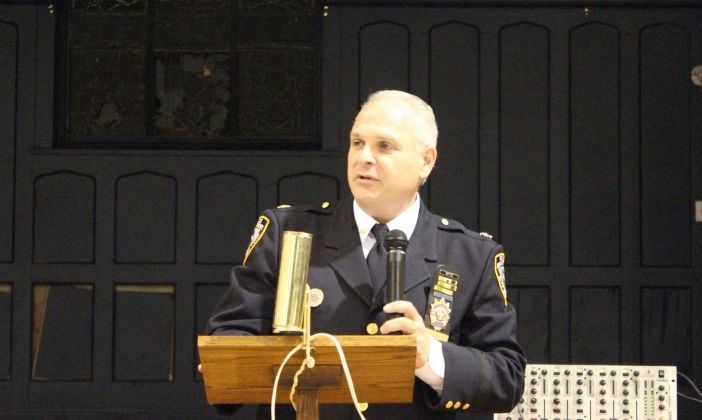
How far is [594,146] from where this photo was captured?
24.1 ft

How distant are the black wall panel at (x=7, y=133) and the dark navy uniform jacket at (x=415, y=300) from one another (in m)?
4.17

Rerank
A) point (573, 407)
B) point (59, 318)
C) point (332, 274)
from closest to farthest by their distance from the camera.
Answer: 1. point (332, 274)
2. point (573, 407)
3. point (59, 318)

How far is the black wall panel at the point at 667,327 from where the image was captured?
718cm

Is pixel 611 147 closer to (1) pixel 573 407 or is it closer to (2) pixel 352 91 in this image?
(2) pixel 352 91

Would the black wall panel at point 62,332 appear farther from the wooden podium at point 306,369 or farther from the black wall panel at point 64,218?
the wooden podium at point 306,369

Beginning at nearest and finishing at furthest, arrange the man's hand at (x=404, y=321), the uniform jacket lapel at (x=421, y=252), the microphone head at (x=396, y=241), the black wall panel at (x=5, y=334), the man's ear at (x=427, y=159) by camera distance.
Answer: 1. the man's hand at (x=404, y=321)
2. the microphone head at (x=396, y=241)
3. the uniform jacket lapel at (x=421, y=252)
4. the man's ear at (x=427, y=159)
5. the black wall panel at (x=5, y=334)

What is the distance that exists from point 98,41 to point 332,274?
4509 mm

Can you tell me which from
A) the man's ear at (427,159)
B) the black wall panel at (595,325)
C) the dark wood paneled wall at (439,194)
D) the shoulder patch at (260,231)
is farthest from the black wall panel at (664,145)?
the shoulder patch at (260,231)

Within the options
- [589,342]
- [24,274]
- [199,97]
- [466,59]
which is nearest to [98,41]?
[199,97]

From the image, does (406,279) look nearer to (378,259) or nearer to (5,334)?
(378,259)

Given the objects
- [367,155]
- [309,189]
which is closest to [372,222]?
[367,155]

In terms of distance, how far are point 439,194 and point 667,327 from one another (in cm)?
150

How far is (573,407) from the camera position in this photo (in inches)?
202

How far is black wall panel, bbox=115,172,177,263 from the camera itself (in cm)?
723
